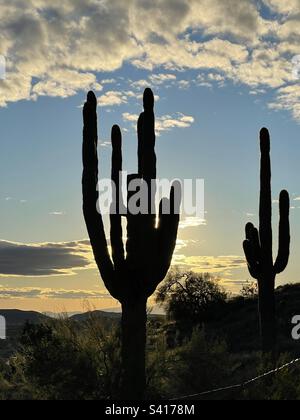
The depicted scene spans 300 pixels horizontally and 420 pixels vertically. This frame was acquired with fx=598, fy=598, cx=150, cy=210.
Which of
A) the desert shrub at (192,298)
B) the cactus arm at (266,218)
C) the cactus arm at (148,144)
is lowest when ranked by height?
the desert shrub at (192,298)

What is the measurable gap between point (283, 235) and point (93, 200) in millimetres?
8406

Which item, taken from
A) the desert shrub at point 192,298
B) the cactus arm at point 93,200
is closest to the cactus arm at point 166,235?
the cactus arm at point 93,200

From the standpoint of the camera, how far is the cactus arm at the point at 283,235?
2038 cm

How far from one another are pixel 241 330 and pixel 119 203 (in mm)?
23258

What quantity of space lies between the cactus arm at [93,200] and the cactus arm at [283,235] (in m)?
7.71

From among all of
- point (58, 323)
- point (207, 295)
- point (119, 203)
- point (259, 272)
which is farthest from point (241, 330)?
point (119, 203)

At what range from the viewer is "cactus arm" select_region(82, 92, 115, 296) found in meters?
14.7

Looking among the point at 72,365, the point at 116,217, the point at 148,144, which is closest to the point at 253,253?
the point at 116,217

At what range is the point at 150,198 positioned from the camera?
48.7ft

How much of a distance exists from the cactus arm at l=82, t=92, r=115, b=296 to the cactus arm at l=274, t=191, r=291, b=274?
7.71 metres

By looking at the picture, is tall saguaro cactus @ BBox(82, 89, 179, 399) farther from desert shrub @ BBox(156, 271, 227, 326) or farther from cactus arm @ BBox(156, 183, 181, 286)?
desert shrub @ BBox(156, 271, 227, 326)

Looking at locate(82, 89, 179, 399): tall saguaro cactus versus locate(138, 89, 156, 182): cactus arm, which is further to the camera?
locate(138, 89, 156, 182): cactus arm

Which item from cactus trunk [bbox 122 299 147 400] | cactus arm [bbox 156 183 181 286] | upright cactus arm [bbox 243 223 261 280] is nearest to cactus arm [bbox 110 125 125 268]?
cactus arm [bbox 156 183 181 286]

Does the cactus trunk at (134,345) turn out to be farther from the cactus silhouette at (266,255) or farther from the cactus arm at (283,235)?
the cactus arm at (283,235)
